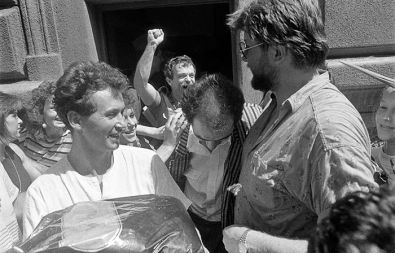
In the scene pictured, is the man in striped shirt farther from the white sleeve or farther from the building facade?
the building facade

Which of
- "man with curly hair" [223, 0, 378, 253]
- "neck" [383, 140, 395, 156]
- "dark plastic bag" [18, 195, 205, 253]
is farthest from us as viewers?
"neck" [383, 140, 395, 156]

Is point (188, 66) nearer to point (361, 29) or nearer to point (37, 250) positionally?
point (361, 29)

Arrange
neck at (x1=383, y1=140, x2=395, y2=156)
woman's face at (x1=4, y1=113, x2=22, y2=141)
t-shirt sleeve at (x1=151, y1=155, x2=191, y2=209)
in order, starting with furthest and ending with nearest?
woman's face at (x1=4, y1=113, x2=22, y2=141)
neck at (x1=383, y1=140, x2=395, y2=156)
t-shirt sleeve at (x1=151, y1=155, x2=191, y2=209)

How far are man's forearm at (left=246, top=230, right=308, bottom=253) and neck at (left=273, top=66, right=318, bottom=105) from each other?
0.50 meters

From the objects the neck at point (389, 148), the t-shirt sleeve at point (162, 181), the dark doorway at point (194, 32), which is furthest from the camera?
the dark doorway at point (194, 32)

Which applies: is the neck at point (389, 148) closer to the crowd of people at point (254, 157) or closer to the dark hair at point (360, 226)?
the crowd of people at point (254, 157)

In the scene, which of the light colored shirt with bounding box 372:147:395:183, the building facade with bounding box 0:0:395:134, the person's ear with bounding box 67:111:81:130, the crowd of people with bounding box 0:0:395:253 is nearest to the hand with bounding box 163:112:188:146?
the crowd of people with bounding box 0:0:395:253

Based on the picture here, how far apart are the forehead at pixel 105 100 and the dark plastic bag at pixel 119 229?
0.45 metres

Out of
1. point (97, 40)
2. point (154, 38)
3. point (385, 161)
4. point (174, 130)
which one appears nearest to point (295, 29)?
point (174, 130)

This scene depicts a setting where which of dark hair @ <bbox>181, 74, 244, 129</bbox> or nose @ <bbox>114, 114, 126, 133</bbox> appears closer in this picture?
nose @ <bbox>114, 114, 126, 133</bbox>

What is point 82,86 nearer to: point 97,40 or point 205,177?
point 205,177

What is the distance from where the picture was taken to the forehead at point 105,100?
72.4 inches

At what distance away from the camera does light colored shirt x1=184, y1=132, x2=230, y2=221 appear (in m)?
2.24

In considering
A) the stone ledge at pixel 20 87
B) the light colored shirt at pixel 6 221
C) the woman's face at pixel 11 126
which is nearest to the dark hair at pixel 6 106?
the woman's face at pixel 11 126
